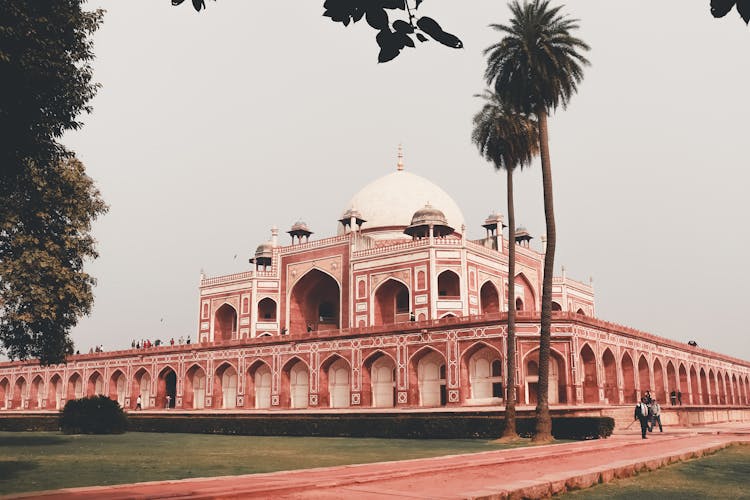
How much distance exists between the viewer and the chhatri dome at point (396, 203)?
43594 mm

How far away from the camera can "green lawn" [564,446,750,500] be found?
7.79m

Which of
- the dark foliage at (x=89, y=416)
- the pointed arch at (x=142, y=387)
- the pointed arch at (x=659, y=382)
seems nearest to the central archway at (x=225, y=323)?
the pointed arch at (x=142, y=387)

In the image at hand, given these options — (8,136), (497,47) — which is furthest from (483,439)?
(8,136)

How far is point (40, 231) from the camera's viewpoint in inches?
674

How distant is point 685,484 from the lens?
883 centimetres

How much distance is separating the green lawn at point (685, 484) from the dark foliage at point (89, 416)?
19459 millimetres

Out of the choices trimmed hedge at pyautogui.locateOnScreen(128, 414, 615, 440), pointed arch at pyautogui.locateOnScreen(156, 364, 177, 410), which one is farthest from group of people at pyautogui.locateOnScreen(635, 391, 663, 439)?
pointed arch at pyautogui.locateOnScreen(156, 364, 177, 410)

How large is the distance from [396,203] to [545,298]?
25875mm

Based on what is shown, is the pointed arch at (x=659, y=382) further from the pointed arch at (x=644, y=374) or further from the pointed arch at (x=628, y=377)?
the pointed arch at (x=628, y=377)

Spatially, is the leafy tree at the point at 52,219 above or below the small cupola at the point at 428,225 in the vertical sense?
below

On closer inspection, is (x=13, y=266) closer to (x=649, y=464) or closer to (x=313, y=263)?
(x=649, y=464)

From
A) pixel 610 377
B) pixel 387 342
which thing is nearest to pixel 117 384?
pixel 387 342

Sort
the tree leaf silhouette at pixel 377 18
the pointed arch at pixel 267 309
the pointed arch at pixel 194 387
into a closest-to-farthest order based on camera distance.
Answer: the tree leaf silhouette at pixel 377 18 → the pointed arch at pixel 194 387 → the pointed arch at pixel 267 309

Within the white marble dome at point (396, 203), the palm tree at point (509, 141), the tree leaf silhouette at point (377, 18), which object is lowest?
the tree leaf silhouette at point (377, 18)
